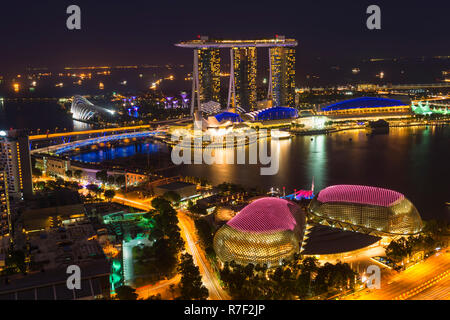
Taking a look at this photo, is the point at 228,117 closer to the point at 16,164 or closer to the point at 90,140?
the point at 90,140

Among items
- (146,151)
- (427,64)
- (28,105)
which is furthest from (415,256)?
(427,64)

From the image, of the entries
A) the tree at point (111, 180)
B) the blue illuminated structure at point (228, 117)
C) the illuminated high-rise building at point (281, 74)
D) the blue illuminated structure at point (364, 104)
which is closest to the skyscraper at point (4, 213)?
the tree at point (111, 180)

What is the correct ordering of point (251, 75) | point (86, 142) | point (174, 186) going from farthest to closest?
1. point (251, 75)
2. point (86, 142)
3. point (174, 186)

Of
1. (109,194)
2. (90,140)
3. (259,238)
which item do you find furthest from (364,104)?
(259,238)

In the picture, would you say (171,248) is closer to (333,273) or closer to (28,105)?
(333,273)

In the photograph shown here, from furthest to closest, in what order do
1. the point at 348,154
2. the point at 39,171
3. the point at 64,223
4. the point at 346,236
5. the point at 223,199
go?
the point at 348,154, the point at 39,171, the point at 223,199, the point at 64,223, the point at 346,236

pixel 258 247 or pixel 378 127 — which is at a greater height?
pixel 378 127

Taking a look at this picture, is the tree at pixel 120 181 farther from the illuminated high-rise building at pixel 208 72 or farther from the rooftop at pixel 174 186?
the illuminated high-rise building at pixel 208 72
